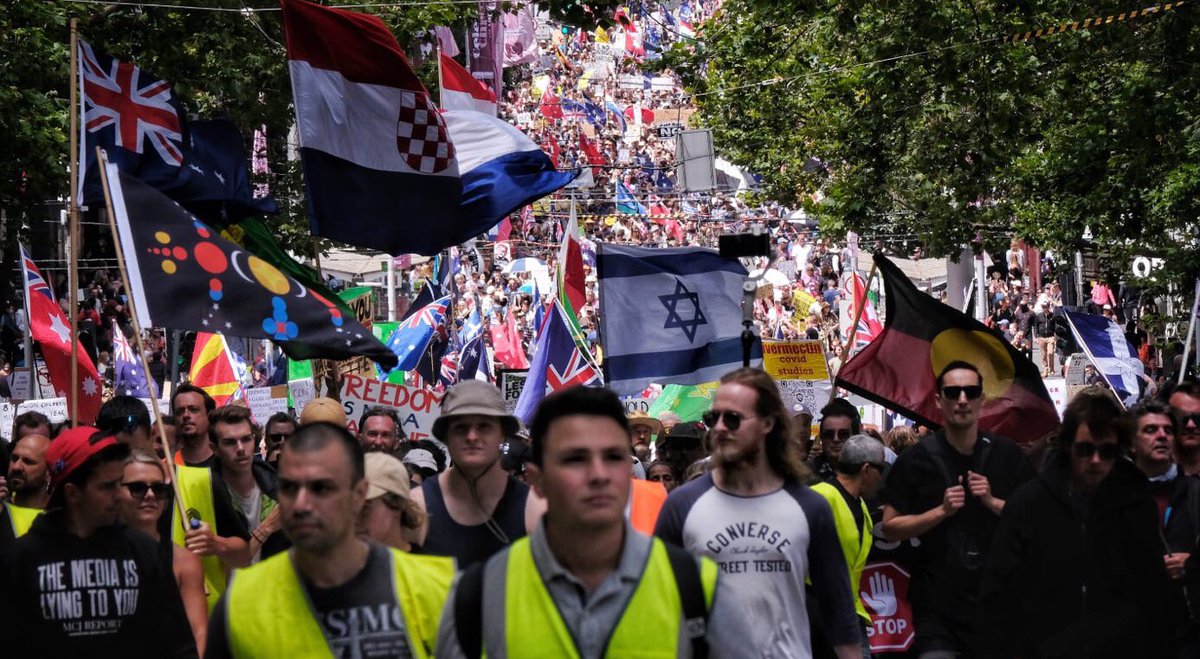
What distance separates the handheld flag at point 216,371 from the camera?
59.2 ft

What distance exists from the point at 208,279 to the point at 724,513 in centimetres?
393

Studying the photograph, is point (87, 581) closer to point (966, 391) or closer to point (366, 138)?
point (966, 391)

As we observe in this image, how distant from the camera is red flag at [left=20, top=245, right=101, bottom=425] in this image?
16.2m

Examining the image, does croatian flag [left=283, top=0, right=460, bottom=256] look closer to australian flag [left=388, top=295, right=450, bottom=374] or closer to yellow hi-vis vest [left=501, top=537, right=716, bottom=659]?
australian flag [left=388, top=295, right=450, bottom=374]

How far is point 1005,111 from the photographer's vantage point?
1734 centimetres

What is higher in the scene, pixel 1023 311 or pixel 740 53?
pixel 740 53

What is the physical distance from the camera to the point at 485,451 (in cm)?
624

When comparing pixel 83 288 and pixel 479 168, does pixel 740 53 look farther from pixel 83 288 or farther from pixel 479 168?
pixel 83 288

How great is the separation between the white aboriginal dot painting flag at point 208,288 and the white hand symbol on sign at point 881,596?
258 centimetres

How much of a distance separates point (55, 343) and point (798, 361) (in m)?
6.77

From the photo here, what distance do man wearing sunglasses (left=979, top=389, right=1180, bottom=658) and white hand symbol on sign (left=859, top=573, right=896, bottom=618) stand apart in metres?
2.08

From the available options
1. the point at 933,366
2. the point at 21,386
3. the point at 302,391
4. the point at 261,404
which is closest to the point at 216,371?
the point at 302,391

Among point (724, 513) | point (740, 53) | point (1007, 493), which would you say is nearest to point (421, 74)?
point (740, 53)

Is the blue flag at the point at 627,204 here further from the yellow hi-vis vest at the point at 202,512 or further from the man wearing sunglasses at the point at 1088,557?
the man wearing sunglasses at the point at 1088,557
